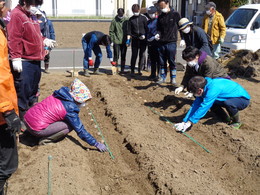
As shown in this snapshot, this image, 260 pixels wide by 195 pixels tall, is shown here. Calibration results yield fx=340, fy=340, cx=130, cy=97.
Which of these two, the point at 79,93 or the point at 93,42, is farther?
the point at 93,42

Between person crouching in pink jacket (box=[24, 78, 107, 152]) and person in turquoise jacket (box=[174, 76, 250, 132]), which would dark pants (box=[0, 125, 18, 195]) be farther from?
person in turquoise jacket (box=[174, 76, 250, 132])

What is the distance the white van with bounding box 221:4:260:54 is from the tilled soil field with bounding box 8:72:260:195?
4140mm

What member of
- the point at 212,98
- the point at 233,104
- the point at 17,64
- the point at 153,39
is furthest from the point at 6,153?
the point at 153,39

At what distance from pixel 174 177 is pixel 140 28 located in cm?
562

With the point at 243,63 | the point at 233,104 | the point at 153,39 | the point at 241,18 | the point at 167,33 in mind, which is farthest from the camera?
the point at 241,18

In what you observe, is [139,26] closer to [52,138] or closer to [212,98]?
[212,98]

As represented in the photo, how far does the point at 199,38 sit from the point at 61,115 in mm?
3511

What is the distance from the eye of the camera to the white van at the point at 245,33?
10.1 metres

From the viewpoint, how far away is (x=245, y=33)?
1006 centimetres

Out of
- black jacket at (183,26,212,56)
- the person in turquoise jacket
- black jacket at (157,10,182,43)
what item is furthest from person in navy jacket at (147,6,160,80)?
the person in turquoise jacket

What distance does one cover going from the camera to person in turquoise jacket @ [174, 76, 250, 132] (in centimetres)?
503

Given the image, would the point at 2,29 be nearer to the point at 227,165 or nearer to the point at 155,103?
the point at 227,165

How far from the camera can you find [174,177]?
4.04 metres

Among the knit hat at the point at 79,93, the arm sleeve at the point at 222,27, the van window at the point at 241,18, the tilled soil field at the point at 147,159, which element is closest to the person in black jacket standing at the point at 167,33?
the arm sleeve at the point at 222,27
